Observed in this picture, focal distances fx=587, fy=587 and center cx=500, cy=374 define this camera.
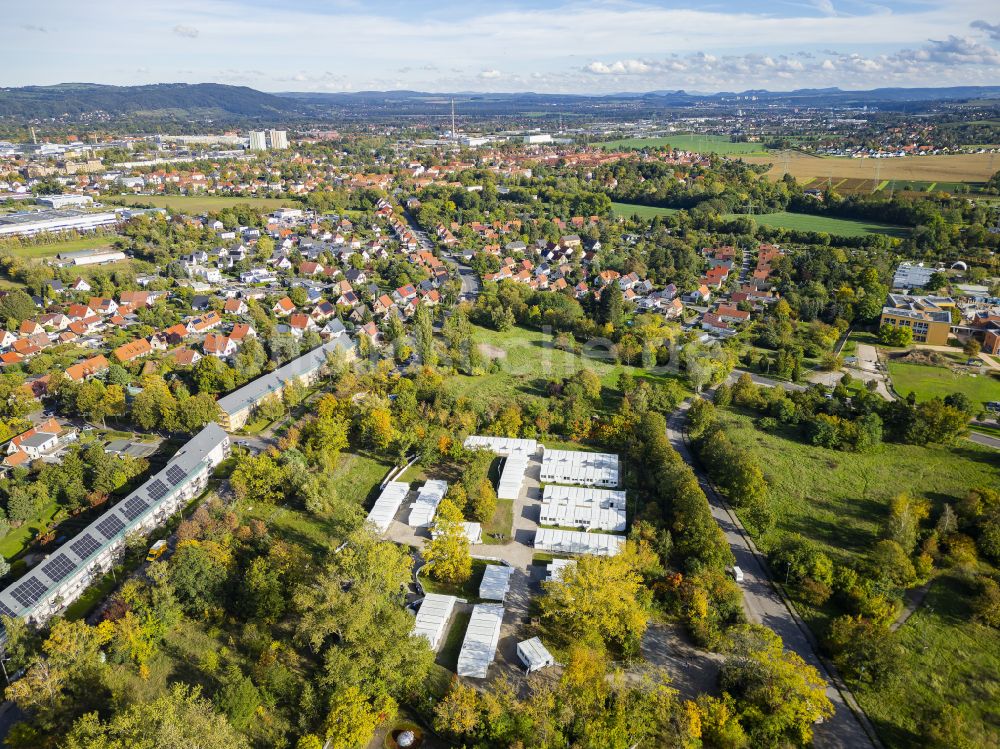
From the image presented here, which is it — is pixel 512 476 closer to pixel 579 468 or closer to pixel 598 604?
pixel 579 468

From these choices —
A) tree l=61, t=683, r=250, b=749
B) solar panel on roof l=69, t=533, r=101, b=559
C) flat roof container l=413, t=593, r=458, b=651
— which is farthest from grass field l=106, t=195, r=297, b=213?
A: tree l=61, t=683, r=250, b=749

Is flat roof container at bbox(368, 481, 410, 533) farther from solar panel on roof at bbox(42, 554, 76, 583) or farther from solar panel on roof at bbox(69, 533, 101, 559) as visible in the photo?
solar panel on roof at bbox(42, 554, 76, 583)

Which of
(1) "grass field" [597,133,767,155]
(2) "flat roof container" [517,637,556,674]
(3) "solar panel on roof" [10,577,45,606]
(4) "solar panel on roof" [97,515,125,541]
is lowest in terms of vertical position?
(2) "flat roof container" [517,637,556,674]

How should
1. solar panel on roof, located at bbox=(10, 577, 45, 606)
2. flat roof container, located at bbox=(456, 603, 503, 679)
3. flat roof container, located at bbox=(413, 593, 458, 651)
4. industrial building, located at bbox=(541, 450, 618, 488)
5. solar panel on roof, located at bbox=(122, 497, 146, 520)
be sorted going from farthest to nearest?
1. industrial building, located at bbox=(541, 450, 618, 488)
2. solar panel on roof, located at bbox=(122, 497, 146, 520)
3. solar panel on roof, located at bbox=(10, 577, 45, 606)
4. flat roof container, located at bbox=(413, 593, 458, 651)
5. flat roof container, located at bbox=(456, 603, 503, 679)

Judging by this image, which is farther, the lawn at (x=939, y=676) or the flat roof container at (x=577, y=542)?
the flat roof container at (x=577, y=542)

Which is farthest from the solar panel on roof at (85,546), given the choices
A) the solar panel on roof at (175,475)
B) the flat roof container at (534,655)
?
the flat roof container at (534,655)

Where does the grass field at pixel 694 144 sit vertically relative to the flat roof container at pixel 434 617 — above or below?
above

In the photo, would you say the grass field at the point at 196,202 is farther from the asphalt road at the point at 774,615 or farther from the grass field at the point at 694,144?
the grass field at the point at 694,144
